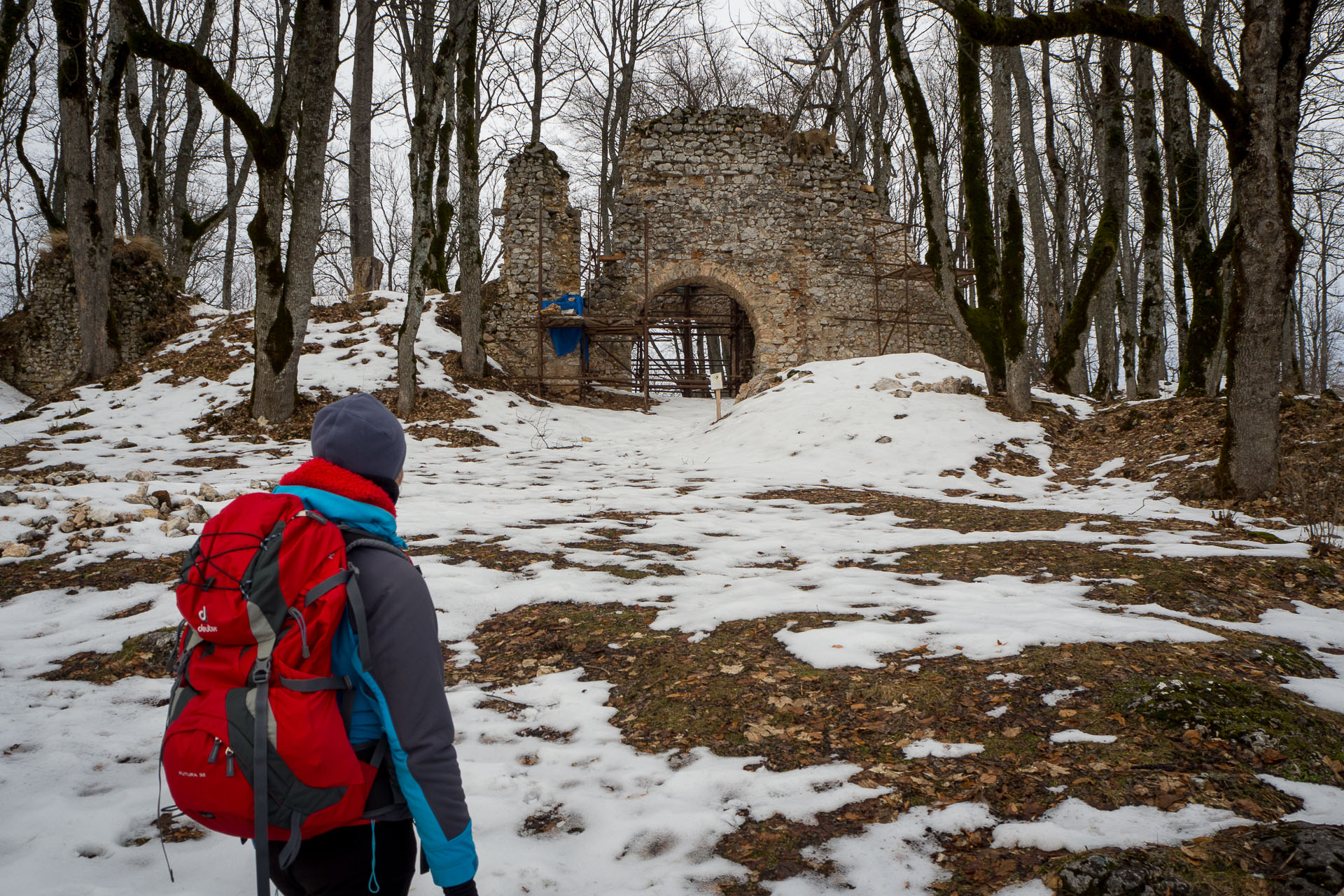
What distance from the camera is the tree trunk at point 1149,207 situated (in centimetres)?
1067

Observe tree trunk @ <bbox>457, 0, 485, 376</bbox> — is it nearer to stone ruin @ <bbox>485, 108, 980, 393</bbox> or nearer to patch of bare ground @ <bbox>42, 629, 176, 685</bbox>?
stone ruin @ <bbox>485, 108, 980, 393</bbox>

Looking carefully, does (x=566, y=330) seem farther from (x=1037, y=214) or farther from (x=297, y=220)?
(x=1037, y=214)

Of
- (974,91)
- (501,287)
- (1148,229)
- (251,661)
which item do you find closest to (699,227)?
(501,287)

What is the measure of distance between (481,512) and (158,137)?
52.8 feet

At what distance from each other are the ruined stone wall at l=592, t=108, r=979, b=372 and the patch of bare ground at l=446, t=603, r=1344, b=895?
1449 centimetres

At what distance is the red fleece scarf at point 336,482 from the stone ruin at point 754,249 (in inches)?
581

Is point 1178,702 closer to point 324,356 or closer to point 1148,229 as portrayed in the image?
point 1148,229

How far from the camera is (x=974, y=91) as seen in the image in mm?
10078

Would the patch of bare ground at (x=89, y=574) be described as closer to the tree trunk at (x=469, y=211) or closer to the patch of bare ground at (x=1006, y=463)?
the patch of bare ground at (x=1006, y=463)

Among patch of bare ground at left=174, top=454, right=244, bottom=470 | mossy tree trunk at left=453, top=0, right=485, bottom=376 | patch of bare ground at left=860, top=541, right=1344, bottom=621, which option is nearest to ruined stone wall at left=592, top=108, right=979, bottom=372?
mossy tree trunk at left=453, top=0, right=485, bottom=376

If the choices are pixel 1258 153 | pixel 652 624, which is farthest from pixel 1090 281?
pixel 652 624

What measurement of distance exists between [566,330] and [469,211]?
3.37 m

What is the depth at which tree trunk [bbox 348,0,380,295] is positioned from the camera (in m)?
14.2

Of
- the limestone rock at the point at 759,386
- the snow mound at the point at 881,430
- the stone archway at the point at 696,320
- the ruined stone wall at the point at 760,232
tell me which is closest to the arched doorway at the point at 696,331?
the stone archway at the point at 696,320
